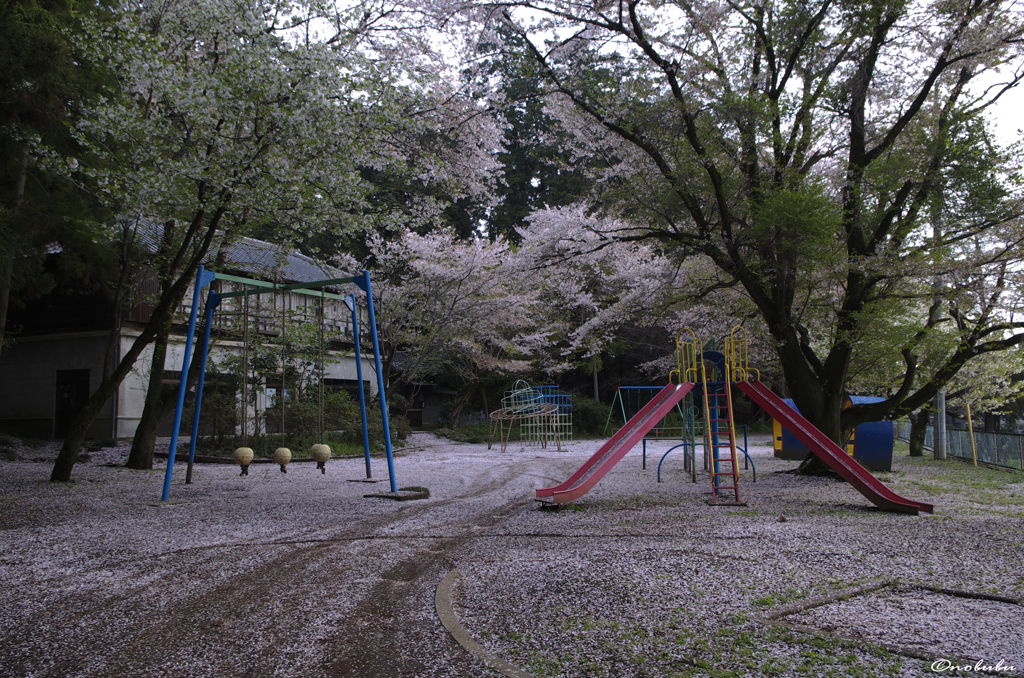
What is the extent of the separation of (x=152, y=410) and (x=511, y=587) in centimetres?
788

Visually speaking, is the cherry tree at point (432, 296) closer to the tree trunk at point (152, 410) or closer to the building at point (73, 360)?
the building at point (73, 360)

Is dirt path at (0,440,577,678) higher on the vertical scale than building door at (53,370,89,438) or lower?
lower

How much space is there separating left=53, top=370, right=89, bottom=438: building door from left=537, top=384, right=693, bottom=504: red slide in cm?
1426

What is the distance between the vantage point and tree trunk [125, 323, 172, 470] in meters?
9.10

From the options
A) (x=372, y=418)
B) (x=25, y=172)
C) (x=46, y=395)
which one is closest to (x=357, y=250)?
(x=372, y=418)

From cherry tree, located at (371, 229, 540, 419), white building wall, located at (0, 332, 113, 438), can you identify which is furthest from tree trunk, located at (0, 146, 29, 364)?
cherry tree, located at (371, 229, 540, 419)

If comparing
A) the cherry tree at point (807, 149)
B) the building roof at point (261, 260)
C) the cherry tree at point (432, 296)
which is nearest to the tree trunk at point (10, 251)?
the building roof at point (261, 260)

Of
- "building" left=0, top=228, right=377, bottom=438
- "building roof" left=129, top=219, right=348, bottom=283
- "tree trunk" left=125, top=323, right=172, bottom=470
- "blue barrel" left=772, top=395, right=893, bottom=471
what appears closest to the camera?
"building roof" left=129, top=219, right=348, bottom=283

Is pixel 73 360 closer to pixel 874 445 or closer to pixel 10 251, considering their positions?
pixel 10 251

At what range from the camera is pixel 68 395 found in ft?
52.3

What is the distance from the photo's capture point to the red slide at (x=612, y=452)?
242 inches

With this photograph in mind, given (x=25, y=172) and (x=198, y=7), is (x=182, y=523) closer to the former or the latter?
(x=25, y=172)

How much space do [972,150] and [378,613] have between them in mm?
8580

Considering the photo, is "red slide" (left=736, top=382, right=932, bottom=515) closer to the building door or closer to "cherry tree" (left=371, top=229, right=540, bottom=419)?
"cherry tree" (left=371, top=229, right=540, bottom=419)
